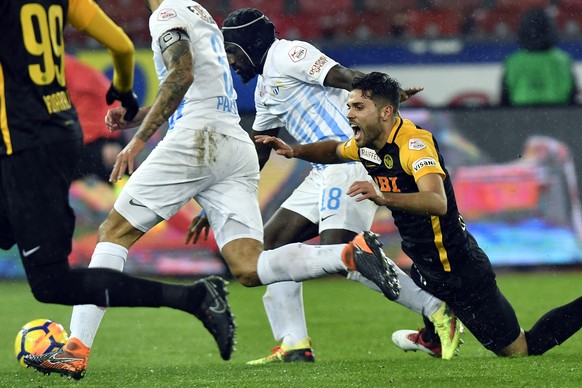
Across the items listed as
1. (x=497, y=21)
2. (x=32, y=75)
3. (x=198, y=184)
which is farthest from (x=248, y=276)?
(x=497, y=21)

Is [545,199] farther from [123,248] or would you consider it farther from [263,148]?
[123,248]

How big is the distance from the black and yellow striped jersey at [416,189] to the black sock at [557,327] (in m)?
0.65

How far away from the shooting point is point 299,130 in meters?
7.74

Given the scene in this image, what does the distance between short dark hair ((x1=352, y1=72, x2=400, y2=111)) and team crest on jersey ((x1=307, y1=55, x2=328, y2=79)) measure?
2.17 ft

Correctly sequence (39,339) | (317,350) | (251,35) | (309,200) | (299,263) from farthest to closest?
(317,350)
(309,200)
(251,35)
(39,339)
(299,263)

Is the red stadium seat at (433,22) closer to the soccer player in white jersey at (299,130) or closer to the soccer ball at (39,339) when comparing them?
the soccer player in white jersey at (299,130)

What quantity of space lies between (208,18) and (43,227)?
6.23 feet

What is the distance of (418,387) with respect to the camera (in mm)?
5566

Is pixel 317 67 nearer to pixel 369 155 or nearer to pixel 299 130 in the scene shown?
pixel 299 130

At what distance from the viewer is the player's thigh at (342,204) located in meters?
7.34

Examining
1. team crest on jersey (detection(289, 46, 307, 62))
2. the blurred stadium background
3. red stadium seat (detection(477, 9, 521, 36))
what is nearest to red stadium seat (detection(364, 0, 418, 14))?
red stadium seat (detection(477, 9, 521, 36))

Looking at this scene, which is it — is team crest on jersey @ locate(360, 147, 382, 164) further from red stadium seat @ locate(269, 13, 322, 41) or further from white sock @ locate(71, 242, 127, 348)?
red stadium seat @ locate(269, 13, 322, 41)

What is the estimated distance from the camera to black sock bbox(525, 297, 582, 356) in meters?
6.89

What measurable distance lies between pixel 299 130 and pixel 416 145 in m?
1.43
